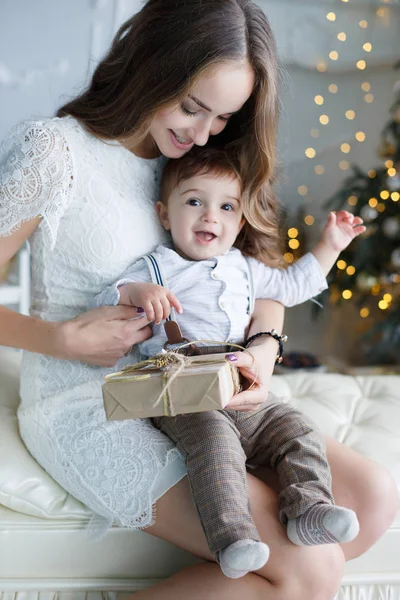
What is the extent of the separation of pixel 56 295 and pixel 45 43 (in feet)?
9.27

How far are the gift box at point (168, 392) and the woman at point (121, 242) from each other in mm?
168

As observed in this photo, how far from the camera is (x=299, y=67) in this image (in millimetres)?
4426

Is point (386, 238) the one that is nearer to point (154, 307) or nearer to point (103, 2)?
point (103, 2)

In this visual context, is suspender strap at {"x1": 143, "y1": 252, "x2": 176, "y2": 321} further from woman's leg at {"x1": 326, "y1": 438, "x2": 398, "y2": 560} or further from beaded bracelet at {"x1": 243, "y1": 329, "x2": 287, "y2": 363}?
woman's leg at {"x1": 326, "y1": 438, "x2": 398, "y2": 560}

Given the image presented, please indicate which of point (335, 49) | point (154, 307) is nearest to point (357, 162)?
point (335, 49)

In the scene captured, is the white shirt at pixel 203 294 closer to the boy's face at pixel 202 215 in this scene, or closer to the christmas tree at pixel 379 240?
the boy's face at pixel 202 215

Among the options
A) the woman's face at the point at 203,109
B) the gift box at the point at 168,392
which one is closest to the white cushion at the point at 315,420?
the gift box at the point at 168,392

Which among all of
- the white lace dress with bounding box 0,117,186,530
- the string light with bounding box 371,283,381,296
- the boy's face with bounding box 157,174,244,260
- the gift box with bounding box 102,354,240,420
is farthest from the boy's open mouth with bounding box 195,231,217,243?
the string light with bounding box 371,283,381,296

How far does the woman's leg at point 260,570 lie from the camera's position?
1235 mm

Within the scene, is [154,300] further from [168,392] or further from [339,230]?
[339,230]

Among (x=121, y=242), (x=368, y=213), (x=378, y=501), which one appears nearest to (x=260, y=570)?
(x=378, y=501)

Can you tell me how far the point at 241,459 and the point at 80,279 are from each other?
1.82 feet

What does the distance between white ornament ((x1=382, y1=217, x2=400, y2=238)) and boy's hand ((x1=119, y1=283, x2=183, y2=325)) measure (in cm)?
254

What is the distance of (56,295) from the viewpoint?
155 cm
